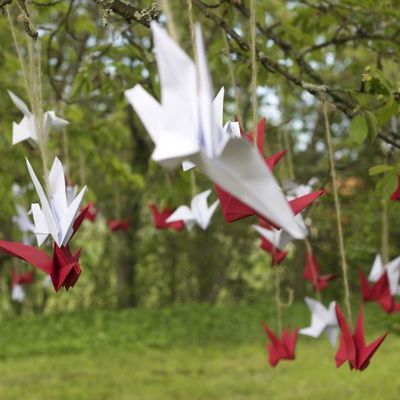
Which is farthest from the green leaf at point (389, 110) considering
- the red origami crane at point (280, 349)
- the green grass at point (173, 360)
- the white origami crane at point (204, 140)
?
the green grass at point (173, 360)

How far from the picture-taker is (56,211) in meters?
0.86

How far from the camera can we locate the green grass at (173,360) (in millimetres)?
4641

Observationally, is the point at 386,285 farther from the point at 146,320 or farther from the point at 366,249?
the point at 146,320

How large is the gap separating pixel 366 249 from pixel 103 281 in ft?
30.8

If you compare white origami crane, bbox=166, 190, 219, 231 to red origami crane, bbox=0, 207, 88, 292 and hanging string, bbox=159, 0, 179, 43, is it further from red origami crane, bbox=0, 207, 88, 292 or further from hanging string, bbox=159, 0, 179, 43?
hanging string, bbox=159, 0, 179, 43

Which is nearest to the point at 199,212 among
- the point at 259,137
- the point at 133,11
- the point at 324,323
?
the point at 324,323

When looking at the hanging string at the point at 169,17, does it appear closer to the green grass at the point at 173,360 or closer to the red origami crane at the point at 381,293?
the red origami crane at the point at 381,293

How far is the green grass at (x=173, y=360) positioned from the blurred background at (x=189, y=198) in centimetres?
2

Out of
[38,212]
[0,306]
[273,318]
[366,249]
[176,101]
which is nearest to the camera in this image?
[176,101]

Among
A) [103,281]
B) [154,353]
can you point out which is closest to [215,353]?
[154,353]

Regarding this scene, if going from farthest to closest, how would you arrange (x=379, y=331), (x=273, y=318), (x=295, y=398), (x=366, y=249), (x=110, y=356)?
(x=273, y=318) < (x=379, y=331) < (x=110, y=356) < (x=295, y=398) < (x=366, y=249)

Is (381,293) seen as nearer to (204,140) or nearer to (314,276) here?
(314,276)

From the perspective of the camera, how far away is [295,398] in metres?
4.37

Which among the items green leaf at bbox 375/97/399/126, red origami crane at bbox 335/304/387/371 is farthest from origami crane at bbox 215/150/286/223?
green leaf at bbox 375/97/399/126
